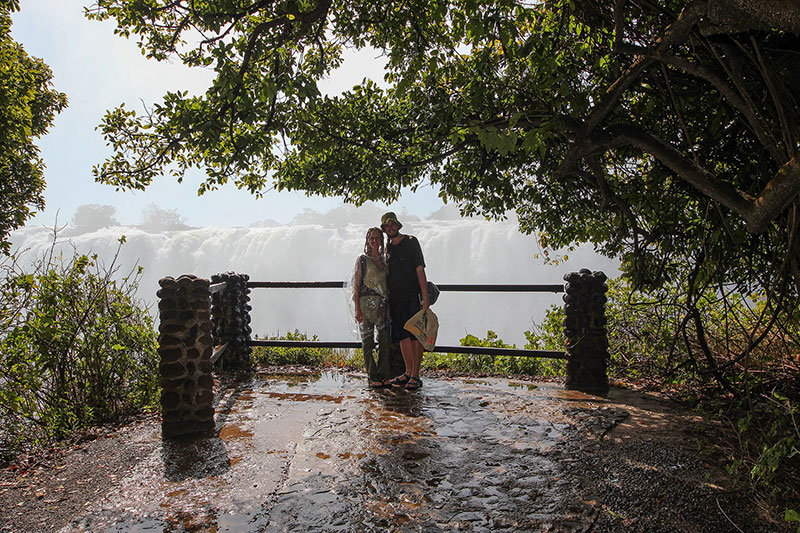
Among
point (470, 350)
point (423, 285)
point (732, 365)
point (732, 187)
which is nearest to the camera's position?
→ point (732, 187)

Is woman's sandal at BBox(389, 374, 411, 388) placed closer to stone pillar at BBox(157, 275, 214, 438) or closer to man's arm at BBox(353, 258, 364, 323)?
man's arm at BBox(353, 258, 364, 323)

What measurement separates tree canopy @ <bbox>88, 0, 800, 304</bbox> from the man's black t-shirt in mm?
1343

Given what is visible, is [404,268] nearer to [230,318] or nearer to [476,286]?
[476,286]

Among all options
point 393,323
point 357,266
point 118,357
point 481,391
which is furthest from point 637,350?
point 118,357

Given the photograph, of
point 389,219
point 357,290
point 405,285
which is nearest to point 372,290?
point 357,290

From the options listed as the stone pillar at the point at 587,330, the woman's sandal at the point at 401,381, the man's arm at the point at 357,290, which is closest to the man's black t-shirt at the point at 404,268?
the man's arm at the point at 357,290

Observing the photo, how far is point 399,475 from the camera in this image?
11.1ft

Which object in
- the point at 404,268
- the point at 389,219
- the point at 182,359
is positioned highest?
the point at 389,219

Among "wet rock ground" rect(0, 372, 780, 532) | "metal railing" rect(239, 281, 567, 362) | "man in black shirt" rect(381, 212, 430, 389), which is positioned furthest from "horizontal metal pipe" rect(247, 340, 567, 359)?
"wet rock ground" rect(0, 372, 780, 532)

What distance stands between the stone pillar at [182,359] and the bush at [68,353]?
89 cm

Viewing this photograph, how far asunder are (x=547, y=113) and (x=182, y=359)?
3820 millimetres

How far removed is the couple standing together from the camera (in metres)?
5.73

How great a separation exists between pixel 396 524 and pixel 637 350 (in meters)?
5.17

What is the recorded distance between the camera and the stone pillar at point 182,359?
14.3 ft
